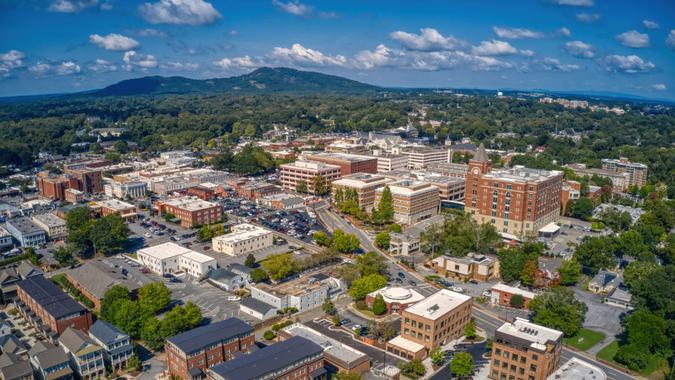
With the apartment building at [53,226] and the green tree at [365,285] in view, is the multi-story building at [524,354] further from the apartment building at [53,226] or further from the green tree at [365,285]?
the apartment building at [53,226]

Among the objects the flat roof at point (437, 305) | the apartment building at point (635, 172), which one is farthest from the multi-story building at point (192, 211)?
the apartment building at point (635, 172)

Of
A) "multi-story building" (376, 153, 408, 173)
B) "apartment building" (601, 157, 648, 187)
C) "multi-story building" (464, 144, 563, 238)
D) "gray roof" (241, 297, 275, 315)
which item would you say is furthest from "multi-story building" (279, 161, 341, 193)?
"apartment building" (601, 157, 648, 187)

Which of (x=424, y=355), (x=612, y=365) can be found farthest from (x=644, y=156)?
(x=424, y=355)

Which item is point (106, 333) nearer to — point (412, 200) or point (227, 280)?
point (227, 280)

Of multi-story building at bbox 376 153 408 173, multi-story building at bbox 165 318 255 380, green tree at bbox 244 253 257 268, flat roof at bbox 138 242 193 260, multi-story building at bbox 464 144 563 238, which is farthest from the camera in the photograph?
multi-story building at bbox 376 153 408 173

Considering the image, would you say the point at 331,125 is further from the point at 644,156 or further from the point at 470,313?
the point at 470,313

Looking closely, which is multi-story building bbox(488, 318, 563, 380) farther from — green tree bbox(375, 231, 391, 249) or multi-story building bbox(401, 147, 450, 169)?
multi-story building bbox(401, 147, 450, 169)
